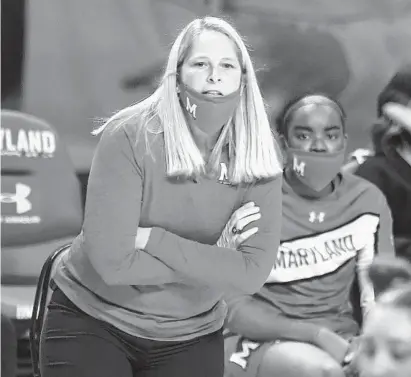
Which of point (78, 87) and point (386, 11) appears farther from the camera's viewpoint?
point (386, 11)

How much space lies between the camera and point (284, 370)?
181cm

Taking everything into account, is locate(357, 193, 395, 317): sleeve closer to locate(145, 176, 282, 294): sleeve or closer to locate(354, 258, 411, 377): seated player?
locate(354, 258, 411, 377): seated player

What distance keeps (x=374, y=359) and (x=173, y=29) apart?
110 cm

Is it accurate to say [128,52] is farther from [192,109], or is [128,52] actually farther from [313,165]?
[313,165]

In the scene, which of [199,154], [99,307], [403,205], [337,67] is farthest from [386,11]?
[99,307]

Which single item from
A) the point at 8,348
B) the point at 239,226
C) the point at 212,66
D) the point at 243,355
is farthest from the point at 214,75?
the point at 8,348

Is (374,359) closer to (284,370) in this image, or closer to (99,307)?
(284,370)

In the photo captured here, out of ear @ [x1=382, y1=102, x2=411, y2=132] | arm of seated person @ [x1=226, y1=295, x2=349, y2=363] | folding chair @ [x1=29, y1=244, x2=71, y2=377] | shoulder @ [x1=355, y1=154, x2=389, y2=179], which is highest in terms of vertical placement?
ear @ [x1=382, y1=102, x2=411, y2=132]

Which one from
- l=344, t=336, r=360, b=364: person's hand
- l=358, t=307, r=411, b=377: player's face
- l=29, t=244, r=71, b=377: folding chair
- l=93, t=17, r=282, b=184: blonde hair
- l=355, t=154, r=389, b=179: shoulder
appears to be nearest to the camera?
l=93, t=17, r=282, b=184: blonde hair

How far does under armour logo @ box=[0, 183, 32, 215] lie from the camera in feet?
5.82

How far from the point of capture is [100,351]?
1.34 m

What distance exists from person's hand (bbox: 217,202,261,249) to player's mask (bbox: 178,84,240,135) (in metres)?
0.21

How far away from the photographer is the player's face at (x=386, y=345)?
1.70m

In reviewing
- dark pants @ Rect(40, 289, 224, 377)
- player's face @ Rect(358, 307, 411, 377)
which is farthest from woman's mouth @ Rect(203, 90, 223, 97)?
player's face @ Rect(358, 307, 411, 377)
